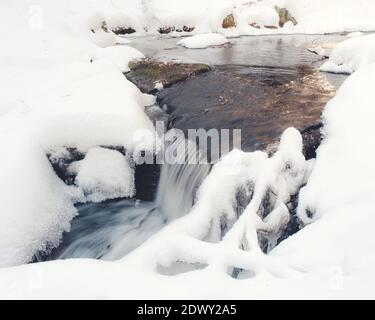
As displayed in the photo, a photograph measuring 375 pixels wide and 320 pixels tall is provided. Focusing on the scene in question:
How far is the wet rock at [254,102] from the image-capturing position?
230 inches

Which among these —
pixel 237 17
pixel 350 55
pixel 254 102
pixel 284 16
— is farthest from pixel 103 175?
pixel 284 16

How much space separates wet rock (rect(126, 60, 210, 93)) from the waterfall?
295 cm

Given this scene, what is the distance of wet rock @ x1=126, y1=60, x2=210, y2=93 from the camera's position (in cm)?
858

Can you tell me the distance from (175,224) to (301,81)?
19.8ft

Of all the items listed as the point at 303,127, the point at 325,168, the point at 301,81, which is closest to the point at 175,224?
the point at 325,168

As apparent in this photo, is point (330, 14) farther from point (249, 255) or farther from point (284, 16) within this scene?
point (249, 255)

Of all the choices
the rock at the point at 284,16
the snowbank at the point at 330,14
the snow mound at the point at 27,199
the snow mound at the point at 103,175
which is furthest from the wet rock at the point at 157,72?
the rock at the point at 284,16

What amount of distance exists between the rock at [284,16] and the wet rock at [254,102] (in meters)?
10.8

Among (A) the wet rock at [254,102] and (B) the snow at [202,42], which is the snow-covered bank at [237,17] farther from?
(A) the wet rock at [254,102]

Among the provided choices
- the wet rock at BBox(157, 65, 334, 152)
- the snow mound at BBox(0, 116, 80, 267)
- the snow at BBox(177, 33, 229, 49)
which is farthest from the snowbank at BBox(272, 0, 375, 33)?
the snow mound at BBox(0, 116, 80, 267)

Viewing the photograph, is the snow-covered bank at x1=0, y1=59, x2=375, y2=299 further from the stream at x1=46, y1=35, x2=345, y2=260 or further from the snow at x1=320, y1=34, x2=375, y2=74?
the snow at x1=320, y1=34, x2=375, y2=74

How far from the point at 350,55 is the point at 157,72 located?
473 cm

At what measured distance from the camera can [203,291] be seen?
252cm

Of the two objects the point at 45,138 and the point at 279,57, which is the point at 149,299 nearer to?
the point at 45,138
